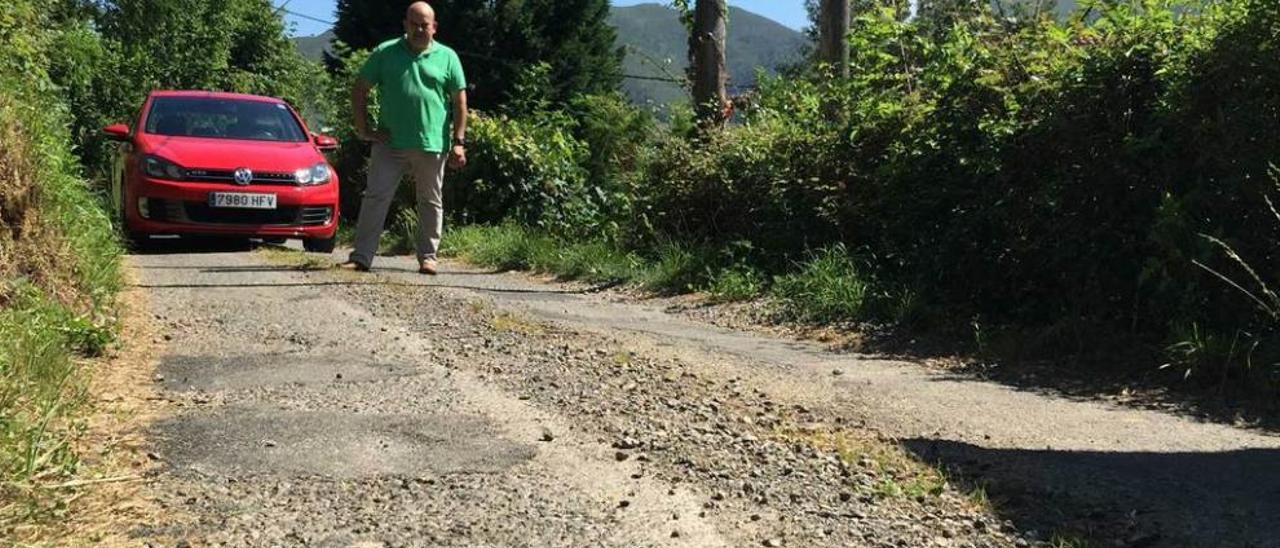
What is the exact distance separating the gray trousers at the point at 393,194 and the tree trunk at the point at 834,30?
4871mm

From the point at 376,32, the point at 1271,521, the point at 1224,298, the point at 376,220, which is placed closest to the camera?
the point at 1271,521

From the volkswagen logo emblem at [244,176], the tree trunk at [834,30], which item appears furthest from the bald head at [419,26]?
the tree trunk at [834,30]

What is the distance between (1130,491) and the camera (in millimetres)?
3648

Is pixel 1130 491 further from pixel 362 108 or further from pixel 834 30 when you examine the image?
pixel 834 30

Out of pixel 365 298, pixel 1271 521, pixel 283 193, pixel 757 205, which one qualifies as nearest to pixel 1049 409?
pixel 1271 521

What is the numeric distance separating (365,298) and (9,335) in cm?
288

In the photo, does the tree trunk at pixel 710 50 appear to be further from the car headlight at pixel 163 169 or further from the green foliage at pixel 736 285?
the car headlight at pixel 163 169

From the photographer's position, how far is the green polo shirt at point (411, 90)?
8.39m

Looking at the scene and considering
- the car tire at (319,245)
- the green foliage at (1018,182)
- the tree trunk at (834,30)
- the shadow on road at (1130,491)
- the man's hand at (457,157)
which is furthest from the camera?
the tree trunk at (834,30)

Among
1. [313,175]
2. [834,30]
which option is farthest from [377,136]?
[834,30]

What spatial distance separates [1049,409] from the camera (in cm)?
498

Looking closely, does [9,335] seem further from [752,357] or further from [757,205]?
[757,205]

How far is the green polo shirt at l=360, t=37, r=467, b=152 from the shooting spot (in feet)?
27.5

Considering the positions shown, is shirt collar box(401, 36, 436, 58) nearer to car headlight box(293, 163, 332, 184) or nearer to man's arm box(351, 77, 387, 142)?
man's arm box(351, 77, 387, 142)
